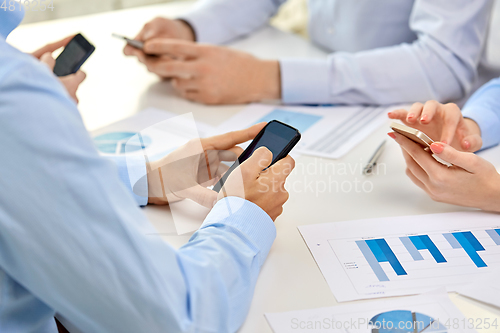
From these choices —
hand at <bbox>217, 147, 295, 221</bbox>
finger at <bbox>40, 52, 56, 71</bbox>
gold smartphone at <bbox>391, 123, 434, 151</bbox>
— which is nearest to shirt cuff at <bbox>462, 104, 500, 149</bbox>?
gold smartphone at <bbox>391, 123, 434, 151</bbox>

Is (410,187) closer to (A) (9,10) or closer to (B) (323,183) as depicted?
(B) (323,183)

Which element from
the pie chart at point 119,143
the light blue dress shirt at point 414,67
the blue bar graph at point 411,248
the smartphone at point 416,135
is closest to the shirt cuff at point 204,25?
the light blue dress shirt at point 414,67

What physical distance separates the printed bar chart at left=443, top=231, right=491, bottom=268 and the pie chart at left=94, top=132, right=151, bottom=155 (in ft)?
1.58

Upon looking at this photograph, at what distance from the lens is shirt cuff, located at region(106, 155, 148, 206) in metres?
0.63

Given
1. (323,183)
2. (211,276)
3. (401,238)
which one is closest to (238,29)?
(323,183)

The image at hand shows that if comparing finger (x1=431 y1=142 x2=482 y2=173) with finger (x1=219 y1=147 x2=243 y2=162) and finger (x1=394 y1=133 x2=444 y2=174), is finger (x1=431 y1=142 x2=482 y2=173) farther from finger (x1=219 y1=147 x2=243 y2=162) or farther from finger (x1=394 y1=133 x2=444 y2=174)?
finger (x1=219 y1=147 x2=243 y2=162)

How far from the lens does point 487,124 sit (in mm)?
787

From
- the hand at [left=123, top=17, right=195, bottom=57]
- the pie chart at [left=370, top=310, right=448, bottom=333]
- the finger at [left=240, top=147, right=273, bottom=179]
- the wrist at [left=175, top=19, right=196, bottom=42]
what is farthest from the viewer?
the wrist at [left=175, top=19, right=196, bottom=42]

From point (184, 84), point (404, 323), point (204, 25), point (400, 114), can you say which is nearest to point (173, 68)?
point (184, 84)

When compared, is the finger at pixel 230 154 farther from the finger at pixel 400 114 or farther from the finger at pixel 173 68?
the finger at pixel 173 68

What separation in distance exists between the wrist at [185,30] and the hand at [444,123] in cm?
70

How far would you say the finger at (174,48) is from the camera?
100cm

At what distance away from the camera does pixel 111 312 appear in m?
0.37

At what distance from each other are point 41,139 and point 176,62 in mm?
721
